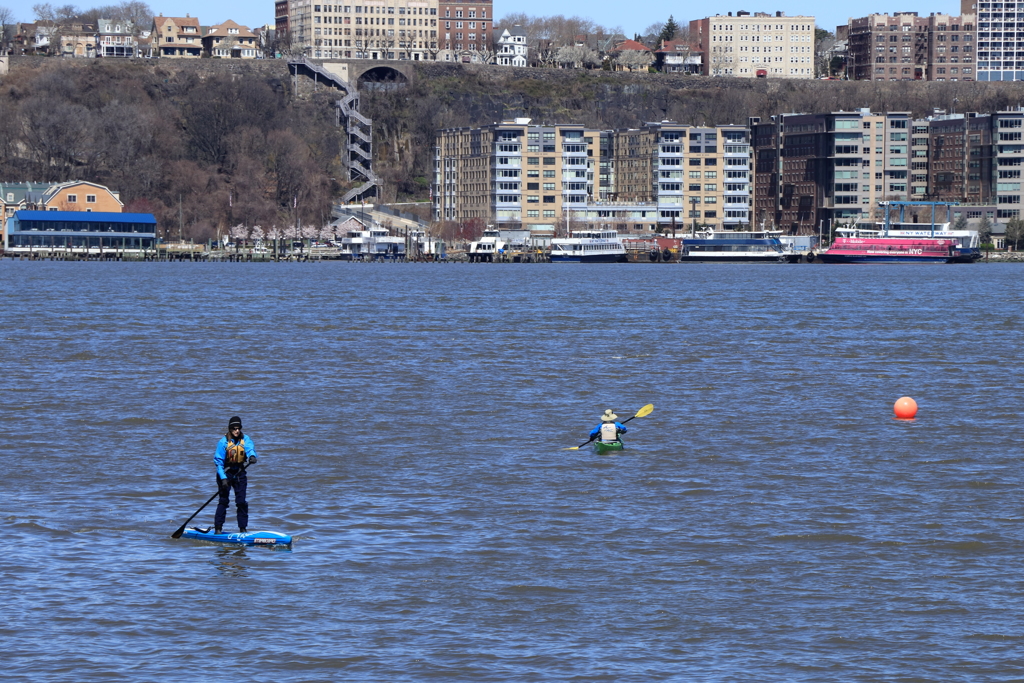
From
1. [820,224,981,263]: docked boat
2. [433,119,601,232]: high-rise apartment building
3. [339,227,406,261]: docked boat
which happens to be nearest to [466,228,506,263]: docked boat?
[433,119,601,232]: high-rise apartment building

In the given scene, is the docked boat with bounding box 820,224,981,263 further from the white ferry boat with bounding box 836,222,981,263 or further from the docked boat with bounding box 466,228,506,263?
the docked boat with bounding box 466,228,506,263

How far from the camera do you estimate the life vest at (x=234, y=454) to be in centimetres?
2175

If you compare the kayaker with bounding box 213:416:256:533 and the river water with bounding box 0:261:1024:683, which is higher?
the kayaker with bounding box 213:416:256:533

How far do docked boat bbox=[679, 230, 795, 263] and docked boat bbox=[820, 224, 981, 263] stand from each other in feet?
20.2

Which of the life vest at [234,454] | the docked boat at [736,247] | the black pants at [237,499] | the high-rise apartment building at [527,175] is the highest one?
the high-rise apartment building at [527,175]

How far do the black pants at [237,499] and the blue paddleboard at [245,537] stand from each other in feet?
0.73

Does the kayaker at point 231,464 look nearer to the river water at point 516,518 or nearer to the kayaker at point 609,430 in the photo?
the river water at point 516,518

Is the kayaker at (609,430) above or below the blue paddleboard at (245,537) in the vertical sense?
above

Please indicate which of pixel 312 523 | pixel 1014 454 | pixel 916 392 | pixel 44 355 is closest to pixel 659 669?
pixel 312 523

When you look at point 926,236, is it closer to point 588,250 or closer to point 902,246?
point 902,246

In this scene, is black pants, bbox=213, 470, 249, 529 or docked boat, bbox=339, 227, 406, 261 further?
docked boat, bbox=339, 227, 406, 261

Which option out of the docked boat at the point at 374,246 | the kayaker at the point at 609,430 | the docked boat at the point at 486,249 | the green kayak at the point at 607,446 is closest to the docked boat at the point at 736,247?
the docked boat at the point at 486,249

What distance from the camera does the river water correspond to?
17.3 m

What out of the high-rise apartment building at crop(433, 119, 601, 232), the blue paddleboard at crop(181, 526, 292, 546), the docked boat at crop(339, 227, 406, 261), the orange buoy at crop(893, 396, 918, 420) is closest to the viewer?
the blue paddleboard at crop(181, 526, 292, 546)
